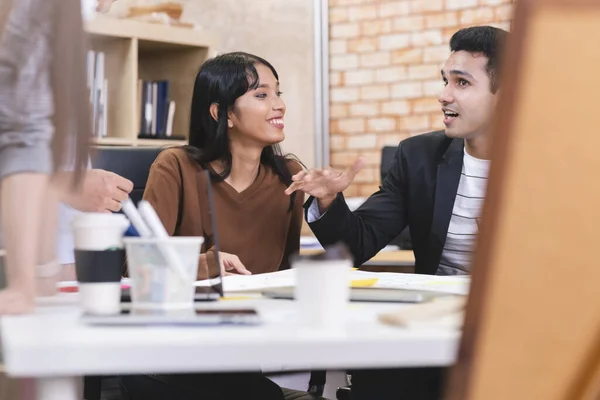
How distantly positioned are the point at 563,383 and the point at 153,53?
3868mm

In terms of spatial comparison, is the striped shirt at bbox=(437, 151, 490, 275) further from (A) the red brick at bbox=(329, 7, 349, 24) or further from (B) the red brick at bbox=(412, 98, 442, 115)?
(A) the red brick at bbox=(329, 7, 349, 24)

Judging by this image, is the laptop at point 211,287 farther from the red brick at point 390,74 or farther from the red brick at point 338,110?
the red brick at point 338,110

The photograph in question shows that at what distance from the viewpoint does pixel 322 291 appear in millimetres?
1036

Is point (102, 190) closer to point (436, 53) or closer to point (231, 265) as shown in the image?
point (231, 265)

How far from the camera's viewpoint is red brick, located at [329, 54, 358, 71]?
184 inches

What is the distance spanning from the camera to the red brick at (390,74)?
452 cm

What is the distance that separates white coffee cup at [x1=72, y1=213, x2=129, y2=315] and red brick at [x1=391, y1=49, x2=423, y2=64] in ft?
11.4

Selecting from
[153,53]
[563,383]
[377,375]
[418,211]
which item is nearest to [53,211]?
[563,383]

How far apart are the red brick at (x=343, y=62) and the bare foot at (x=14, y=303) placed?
3.68 metres

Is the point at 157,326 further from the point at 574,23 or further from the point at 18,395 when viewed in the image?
the point at 574,23

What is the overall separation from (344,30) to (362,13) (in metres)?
0.14

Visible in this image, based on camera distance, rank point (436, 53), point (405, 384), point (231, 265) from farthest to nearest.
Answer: point (436, 53) → point (231, 265) → point (405, 384)

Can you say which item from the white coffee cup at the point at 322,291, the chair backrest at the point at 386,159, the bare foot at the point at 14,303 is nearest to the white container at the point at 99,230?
the bare foot at the point at 14,303

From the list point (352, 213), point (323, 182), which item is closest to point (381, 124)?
point (352, 213)
